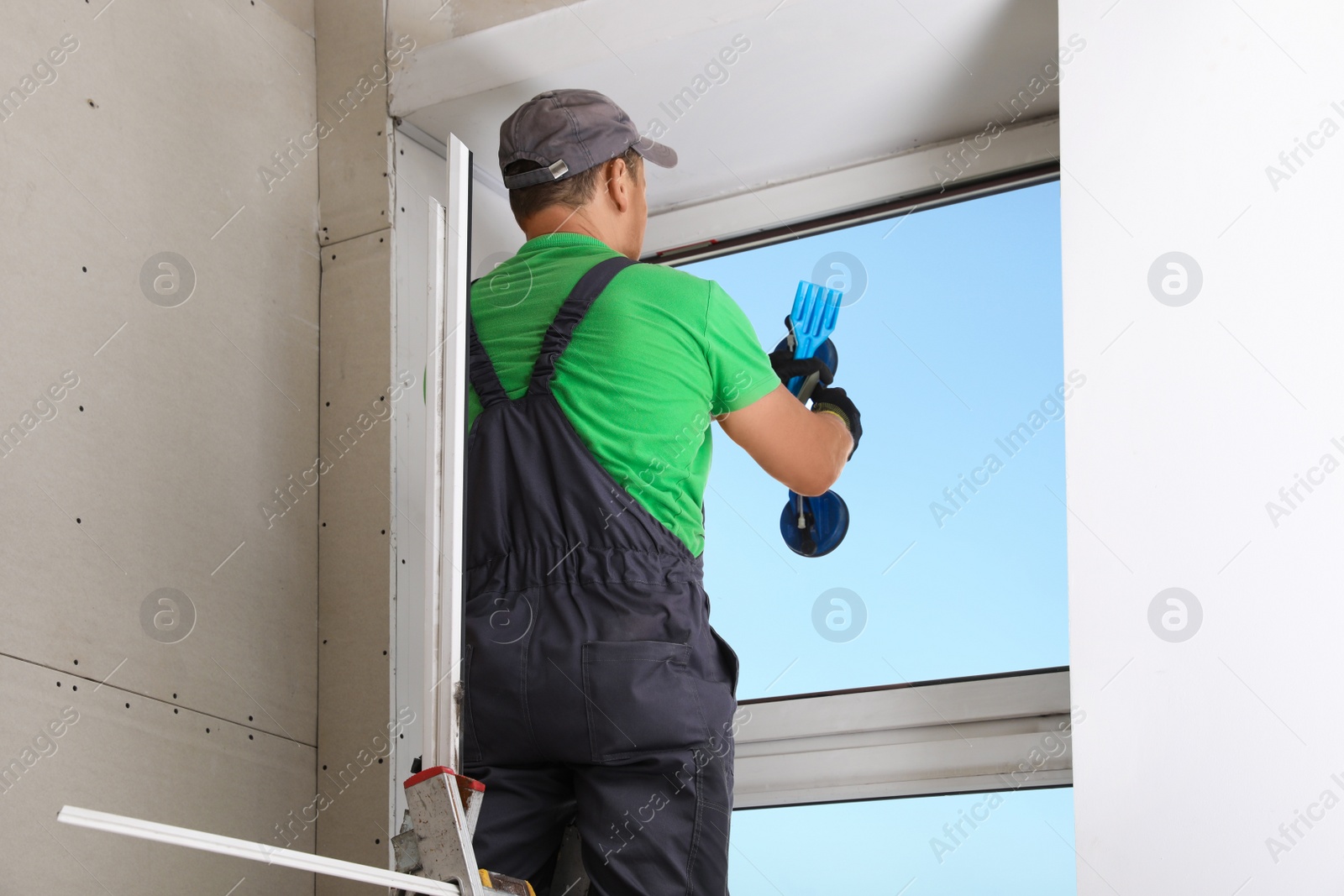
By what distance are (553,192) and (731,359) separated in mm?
340

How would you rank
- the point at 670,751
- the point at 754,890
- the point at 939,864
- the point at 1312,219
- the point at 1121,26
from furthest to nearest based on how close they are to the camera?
the point at 754,890, the point at 939,864, the point at 1121,26, the point at 1312,219, the point at 670,751

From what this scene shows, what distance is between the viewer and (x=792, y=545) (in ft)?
6.53

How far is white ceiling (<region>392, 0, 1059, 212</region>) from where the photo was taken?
1705 millimetres

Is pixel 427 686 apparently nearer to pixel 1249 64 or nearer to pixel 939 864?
pixel 939 864

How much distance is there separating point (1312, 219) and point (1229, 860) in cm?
72

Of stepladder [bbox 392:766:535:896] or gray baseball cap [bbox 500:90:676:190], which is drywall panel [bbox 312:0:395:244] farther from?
stepladder [bbox 392:766:535:896]

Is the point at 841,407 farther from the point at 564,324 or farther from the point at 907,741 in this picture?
the point at 907,741

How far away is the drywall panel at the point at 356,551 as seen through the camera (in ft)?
5.94

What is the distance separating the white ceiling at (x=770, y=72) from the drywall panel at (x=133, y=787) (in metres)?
1.02

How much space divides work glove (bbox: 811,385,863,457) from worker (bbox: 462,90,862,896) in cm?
11

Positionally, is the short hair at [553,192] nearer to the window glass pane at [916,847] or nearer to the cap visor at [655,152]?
the cap visor at [655,152]

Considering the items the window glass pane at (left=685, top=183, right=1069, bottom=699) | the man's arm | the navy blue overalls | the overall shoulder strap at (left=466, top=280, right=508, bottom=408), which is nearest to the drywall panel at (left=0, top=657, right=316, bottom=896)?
the navy blue overalls

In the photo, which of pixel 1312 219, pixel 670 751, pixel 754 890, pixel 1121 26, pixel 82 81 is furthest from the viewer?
pixel 754 890

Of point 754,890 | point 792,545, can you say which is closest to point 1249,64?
point 792,545
